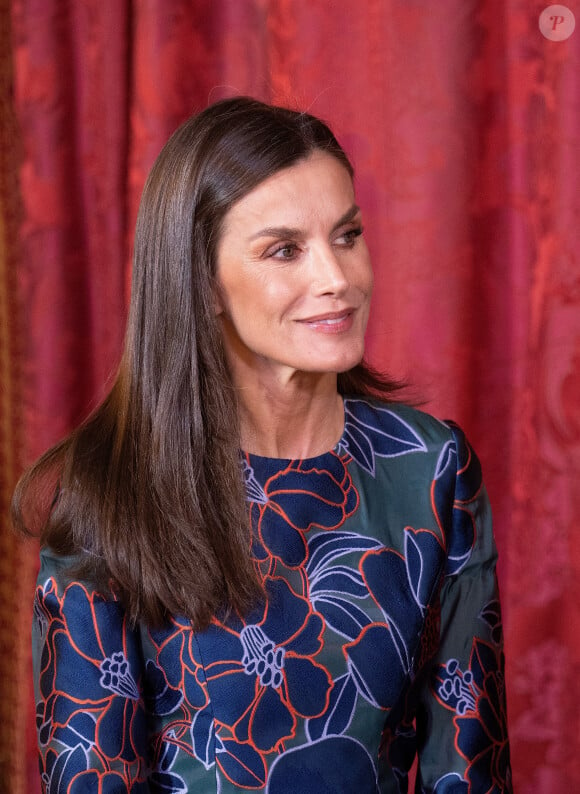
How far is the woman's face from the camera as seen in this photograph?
3.73 feet

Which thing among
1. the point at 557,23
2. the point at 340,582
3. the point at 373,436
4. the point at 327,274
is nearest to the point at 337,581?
the point at 340,582

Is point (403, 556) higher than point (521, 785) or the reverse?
higher

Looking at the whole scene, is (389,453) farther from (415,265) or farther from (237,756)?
(415,265)

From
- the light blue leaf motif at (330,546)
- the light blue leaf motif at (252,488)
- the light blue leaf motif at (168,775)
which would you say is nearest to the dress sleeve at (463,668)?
the light blue leaf motif at (330,546)

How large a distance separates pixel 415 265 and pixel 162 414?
772 millimetres

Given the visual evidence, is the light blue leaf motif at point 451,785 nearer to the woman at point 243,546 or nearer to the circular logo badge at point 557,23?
the woman at point 243,546

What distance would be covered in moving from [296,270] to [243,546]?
0.33 meters

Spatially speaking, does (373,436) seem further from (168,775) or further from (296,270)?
(168,775)

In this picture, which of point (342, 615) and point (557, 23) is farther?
point (557, 23)

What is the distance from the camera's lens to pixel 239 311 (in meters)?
1.18

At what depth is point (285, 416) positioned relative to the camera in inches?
49.3

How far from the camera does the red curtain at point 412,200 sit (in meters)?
1.72

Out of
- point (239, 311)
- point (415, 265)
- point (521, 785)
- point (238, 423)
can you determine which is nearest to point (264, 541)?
point (238, 423)

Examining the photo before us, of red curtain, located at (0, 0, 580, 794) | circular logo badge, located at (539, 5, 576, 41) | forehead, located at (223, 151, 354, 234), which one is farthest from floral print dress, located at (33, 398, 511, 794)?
circular logo badge, located at (539, 5, 576, 41)
